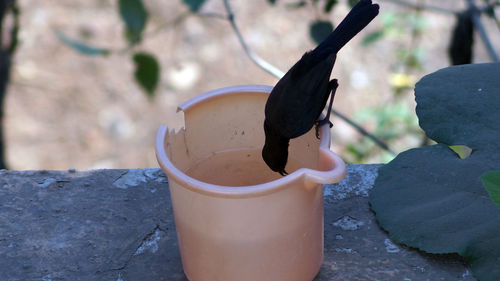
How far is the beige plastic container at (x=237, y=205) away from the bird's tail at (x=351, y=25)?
0.33 m

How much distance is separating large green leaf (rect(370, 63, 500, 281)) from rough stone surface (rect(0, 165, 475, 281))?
5 centimetres

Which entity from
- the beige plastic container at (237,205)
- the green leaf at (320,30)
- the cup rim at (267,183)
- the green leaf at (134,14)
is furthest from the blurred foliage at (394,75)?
the cup rim at (267,183)

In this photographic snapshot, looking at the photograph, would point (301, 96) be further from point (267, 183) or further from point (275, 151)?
point (267, 183)

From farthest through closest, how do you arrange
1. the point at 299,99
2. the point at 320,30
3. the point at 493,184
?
the point at 320,30
the point at 299,99
the point at 493,184

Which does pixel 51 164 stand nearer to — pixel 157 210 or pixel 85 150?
pixel 85 150

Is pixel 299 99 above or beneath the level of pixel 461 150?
above

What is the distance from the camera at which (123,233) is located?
4.92ft

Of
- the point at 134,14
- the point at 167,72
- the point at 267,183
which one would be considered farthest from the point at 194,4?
the point at 167,72

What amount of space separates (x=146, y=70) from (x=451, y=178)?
79 cm

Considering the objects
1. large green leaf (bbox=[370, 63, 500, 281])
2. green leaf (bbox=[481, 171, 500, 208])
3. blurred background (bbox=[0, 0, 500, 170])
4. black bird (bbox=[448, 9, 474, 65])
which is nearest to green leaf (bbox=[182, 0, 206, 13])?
large green leaf (bbox=[370, 63, 500, 281])

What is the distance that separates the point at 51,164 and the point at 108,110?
400mm

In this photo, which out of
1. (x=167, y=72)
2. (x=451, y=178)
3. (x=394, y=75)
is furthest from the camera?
(x=167, y=72)

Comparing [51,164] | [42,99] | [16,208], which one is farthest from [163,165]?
[42,99]

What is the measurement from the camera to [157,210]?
5.16ft
